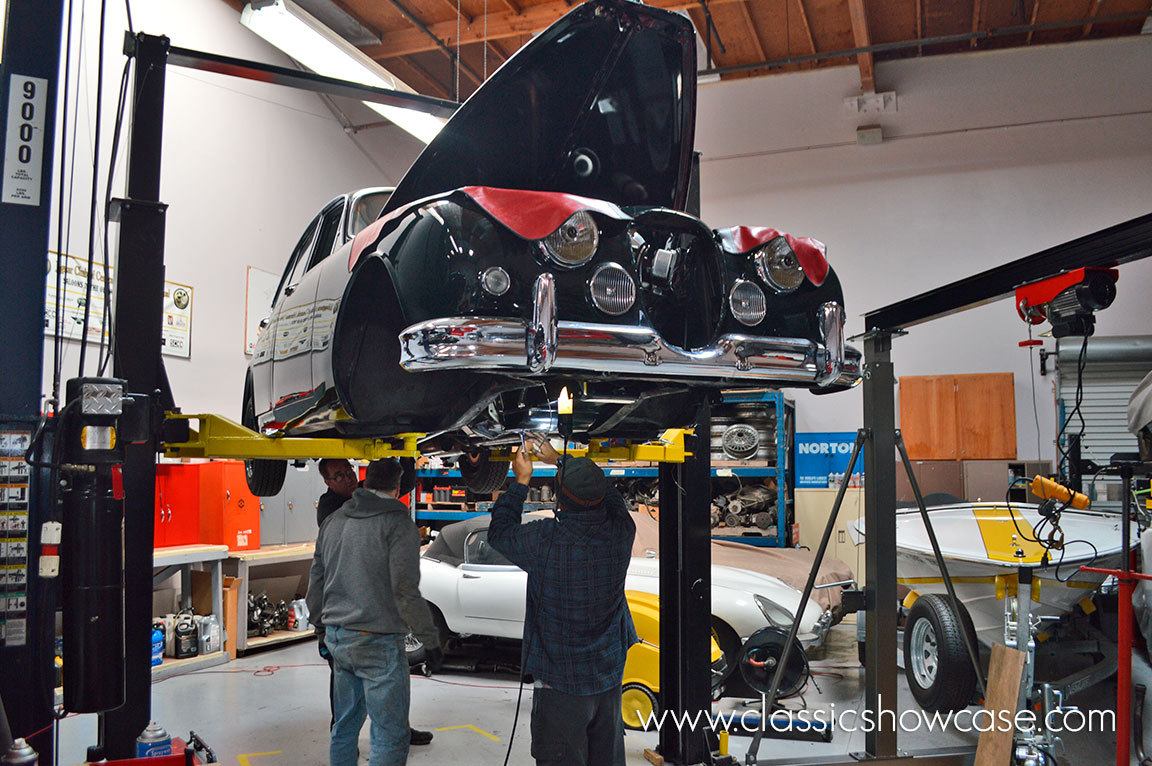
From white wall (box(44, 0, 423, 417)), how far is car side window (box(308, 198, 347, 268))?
4.72m

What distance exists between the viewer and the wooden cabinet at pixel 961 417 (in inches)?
356

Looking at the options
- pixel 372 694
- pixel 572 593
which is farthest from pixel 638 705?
pixel 572 593

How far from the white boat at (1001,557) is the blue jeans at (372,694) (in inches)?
141

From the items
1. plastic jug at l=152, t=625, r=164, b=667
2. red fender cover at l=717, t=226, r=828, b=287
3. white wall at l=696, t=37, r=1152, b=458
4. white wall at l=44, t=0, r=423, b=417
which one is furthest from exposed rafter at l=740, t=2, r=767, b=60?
plastic jug at l=152, t=625, r=164, b=667

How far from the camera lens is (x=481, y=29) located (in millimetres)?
9930

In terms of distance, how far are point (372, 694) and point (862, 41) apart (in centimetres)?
923

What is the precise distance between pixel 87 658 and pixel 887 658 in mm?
3597

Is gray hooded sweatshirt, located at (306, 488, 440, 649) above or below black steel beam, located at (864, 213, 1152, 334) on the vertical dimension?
below

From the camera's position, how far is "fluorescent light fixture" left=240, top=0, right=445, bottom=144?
7168mm

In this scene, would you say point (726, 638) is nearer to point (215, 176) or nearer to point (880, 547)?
point (880, 547)

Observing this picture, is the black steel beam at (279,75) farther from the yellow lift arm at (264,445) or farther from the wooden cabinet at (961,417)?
the wooden cabinet at (961,417)

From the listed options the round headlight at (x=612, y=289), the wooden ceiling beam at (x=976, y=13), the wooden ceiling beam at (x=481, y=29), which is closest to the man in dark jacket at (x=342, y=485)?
the round headlight at (x=612, y=289)

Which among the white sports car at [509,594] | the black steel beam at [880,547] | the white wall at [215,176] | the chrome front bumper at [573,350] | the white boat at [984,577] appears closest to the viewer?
the chrome front bumper at [573,350]

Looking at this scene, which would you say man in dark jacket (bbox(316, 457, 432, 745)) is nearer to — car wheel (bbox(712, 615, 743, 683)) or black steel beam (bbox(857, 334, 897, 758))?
car wheel (bbox(712, 615, 743, 683))
